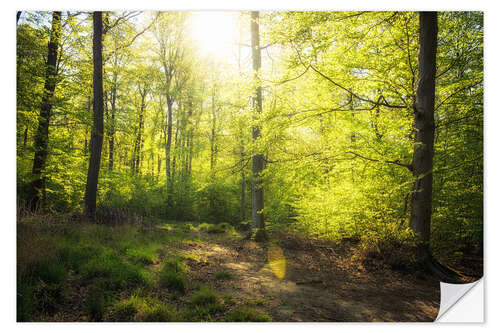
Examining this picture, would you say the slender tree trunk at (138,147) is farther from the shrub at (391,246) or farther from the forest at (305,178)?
the shrub at (391,246)

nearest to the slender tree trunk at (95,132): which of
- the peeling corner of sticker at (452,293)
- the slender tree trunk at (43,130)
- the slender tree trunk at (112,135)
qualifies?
the slender tree trunk at (43,130)

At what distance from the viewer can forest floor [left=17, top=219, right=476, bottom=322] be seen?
2436 mm

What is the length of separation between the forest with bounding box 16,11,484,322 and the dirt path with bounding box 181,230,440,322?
3 cm

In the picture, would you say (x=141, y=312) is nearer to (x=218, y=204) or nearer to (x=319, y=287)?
(x=319, y=287)

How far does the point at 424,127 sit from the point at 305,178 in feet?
7.14

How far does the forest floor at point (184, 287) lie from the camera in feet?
7.99

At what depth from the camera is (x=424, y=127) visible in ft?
12.1

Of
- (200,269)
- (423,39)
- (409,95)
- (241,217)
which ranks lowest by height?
(241,217)

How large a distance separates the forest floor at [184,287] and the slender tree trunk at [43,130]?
1.02 m
